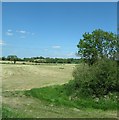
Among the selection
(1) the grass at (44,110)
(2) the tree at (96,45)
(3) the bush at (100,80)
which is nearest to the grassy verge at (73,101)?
(1) the grass at (44,110)

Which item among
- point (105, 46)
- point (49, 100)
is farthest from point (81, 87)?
point (105, 46)

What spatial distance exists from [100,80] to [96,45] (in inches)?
231

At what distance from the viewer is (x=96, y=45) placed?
26078mm

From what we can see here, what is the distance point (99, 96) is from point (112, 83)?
1242 millimetres

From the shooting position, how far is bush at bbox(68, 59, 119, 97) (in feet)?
67.3

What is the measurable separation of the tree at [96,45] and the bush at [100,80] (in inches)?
148

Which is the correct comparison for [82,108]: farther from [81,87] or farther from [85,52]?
→ [85,52]

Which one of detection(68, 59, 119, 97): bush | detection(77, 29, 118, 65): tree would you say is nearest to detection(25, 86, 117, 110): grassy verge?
detection(68, 59, 119, 97): bush

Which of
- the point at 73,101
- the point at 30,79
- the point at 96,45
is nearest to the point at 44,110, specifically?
the point at 73,101

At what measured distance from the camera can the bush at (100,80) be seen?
2050 cm

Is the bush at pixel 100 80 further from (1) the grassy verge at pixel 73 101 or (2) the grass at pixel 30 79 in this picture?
(2) the grass at pixel 30 79

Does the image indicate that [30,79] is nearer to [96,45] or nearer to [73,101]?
[96,45]

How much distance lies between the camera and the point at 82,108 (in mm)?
18406

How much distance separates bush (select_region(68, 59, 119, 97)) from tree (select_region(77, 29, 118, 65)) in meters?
3.76
